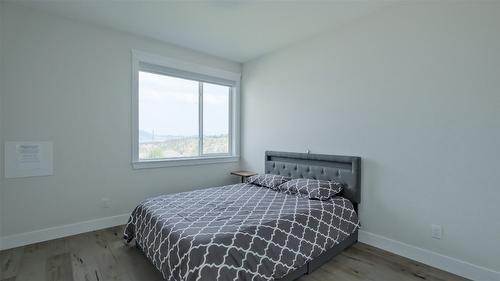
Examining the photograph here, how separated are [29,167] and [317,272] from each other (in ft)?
10.8

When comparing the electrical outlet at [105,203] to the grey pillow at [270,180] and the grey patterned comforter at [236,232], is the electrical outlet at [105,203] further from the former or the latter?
the grey pillow at [270,180]

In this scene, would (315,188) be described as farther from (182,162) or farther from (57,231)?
(57,231)

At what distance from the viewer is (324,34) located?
3.25m

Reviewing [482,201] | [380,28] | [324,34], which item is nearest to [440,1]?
[380,28]

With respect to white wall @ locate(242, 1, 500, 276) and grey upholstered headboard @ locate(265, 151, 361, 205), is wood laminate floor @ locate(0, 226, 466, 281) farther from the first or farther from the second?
grey upholstered headboard @ locate(265, 151, 361, 205)

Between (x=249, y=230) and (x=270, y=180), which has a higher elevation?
(x=270, y=180)

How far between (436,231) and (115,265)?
3092mm

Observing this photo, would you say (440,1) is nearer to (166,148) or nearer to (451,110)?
(451,110)

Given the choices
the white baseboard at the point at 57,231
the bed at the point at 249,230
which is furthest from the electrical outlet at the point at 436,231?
the white baseboard at the point at 57,231

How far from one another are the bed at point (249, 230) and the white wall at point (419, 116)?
0.36m

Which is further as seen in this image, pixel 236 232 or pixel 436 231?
pixel 436 231

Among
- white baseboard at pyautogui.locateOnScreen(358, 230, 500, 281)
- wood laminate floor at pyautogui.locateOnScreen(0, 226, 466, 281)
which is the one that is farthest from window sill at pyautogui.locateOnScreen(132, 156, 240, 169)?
white baseboard at pyautogui.locateOnScreen(358, 230, 500, 281)

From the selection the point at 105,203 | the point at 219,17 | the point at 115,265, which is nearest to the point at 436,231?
the point at 115,265

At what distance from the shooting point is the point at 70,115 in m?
2.95
